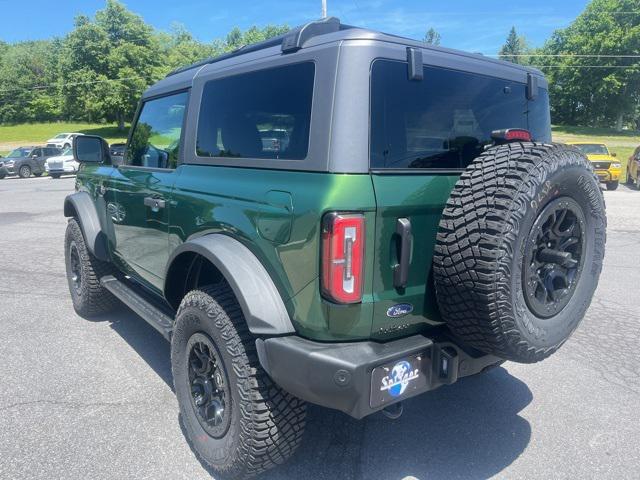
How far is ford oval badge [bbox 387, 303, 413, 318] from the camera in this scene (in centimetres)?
216

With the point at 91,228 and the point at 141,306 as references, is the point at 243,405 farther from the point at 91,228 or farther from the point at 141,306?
the point at 91,228

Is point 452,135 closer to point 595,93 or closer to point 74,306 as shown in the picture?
point 74,306

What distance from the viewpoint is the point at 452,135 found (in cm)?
253

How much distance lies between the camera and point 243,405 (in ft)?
7.54

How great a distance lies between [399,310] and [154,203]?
1799mm

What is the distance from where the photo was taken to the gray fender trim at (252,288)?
85.8 inches

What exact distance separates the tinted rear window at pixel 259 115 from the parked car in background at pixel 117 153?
4.68ft

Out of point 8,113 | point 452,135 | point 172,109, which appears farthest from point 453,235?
point 8,113

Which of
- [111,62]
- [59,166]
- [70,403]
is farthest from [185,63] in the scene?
[70,403]

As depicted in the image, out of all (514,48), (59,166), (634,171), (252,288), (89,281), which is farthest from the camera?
(514,48)

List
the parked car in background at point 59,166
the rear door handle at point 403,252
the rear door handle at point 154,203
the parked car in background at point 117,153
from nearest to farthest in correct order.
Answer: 1. the rear door handle at point 403,252
2. the rear door handle at point 154,203
3. the parked car in background at point 117,153
4. the parked car in background at point 59,166

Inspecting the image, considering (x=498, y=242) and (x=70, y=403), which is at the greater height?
(x=498, y=242)

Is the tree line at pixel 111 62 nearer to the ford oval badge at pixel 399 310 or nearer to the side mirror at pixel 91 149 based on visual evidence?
the side mirror at pixel 91 149

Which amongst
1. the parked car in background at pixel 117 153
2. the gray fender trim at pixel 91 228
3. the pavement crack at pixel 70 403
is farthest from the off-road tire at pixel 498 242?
the gray fender trim at pixel 91 228
